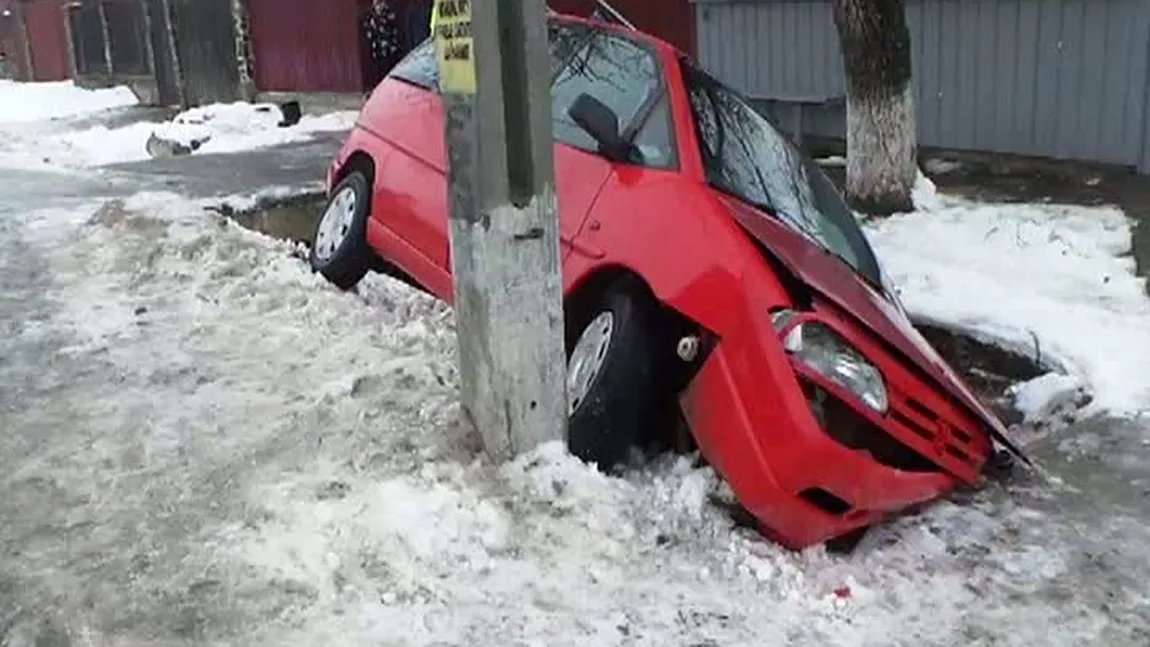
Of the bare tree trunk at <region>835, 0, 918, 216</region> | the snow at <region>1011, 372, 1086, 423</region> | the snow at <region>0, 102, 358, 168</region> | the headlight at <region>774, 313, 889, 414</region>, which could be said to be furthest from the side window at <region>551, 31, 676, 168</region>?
the snow at <region>0, 102, 358, 168</region>

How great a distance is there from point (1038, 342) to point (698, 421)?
282 centimetres

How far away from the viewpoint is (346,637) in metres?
3.42

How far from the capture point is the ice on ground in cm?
612

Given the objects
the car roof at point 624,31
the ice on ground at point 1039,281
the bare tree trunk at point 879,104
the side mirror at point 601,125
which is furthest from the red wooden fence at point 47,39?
the side mirror at point 601,125

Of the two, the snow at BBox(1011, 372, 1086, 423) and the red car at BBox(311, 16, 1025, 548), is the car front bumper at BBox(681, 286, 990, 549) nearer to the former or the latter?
the red car at BBox(311, 16, 1025, 548)

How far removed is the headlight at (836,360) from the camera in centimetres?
407

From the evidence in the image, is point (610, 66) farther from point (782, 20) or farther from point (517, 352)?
point (782, 20)

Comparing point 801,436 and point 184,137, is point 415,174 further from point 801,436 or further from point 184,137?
point 184,137

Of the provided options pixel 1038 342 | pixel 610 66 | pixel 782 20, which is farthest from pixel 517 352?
pixel 782 20


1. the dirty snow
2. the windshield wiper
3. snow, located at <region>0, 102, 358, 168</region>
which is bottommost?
snow, located at <region>0, 102, 358, 168</region>

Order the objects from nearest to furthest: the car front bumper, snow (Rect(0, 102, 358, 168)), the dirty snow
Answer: the dirty snow → the car front bumper → snow (Rect(0, 102, 358, 168))

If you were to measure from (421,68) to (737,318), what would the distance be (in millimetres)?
3223

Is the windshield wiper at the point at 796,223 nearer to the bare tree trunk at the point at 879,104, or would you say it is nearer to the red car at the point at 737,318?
the red car at the point at 737,318

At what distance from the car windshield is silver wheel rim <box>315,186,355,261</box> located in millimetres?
2215
